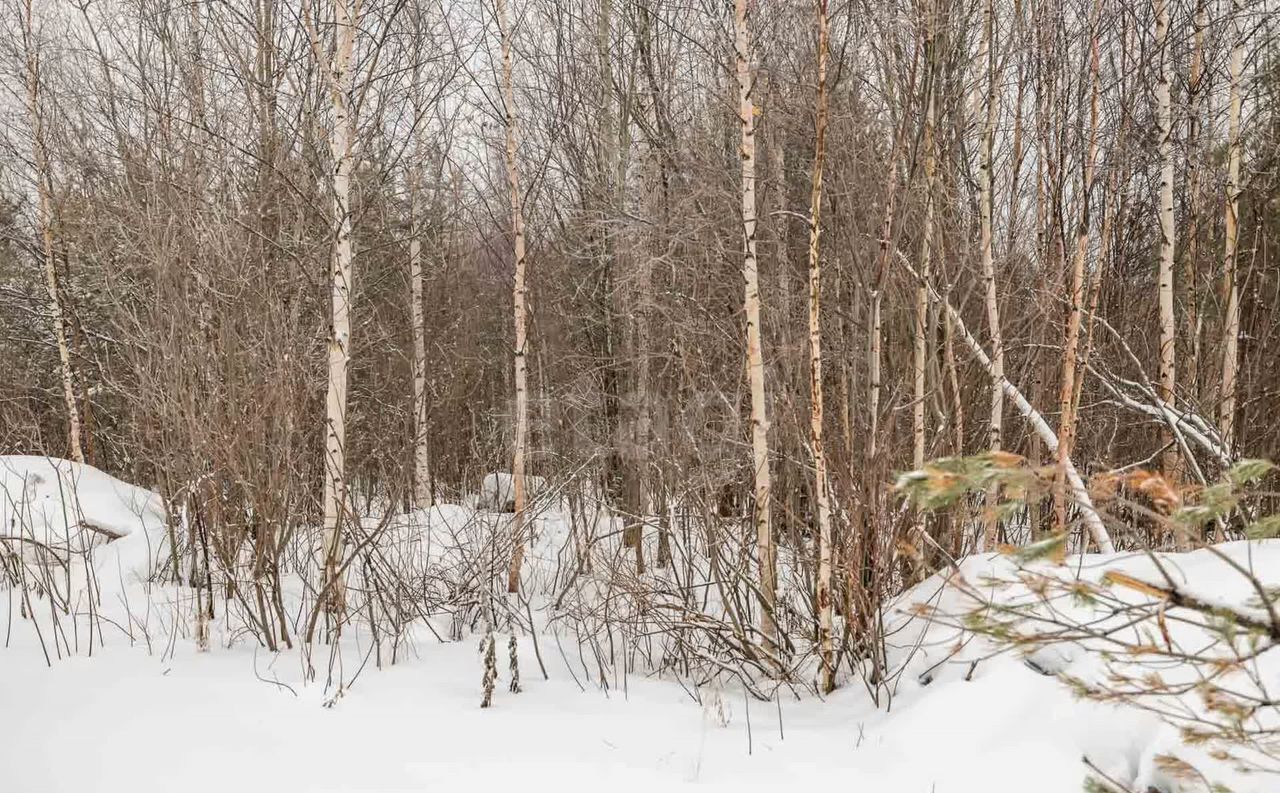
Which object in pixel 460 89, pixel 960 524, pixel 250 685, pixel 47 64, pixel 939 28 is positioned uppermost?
pixel 47 64

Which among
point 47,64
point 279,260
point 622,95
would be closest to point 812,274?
point 622,95

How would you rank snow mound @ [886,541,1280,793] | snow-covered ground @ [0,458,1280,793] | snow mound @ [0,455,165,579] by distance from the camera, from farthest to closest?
snow mound @ [0,455,165,579] → snow-covered ground @ [0,458,1280,793] → snow mound @ [886,541,1280,793]

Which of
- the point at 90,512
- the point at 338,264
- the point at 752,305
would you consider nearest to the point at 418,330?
the point at 90,512

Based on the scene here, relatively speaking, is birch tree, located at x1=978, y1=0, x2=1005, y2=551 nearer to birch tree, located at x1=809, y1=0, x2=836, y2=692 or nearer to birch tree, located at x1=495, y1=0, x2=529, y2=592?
birch tree, located at x1=809, y1=0, x2=836, y2=692

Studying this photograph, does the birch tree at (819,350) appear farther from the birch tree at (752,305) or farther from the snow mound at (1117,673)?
the snow mound at (1117,673)

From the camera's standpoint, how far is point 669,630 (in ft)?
15.7

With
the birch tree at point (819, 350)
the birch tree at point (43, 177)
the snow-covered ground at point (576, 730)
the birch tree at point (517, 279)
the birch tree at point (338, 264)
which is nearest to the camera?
the snow-covered ground at point (576, 730)

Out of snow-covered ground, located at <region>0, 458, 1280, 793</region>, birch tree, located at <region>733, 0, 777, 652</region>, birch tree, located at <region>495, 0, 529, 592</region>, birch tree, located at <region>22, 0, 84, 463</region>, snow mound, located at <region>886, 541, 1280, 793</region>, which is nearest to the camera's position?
snow mound, located at <region>886, 541, 1280, 793</region>

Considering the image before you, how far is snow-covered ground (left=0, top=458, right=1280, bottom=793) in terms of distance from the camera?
11.3ft

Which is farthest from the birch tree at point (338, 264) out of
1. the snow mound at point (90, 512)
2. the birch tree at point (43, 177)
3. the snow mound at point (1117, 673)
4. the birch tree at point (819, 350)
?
the birch tree at point (43, 177)

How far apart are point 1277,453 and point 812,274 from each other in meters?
6.67

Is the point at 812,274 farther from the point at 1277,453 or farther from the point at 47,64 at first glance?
the point at 47,64

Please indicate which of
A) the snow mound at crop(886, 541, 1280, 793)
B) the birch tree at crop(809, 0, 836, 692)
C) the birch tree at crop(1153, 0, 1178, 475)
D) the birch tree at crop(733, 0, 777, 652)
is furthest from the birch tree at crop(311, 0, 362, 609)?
the birch tree at crop(1153, 0, 1178, 475)

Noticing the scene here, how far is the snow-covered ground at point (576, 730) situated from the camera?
136 inches
